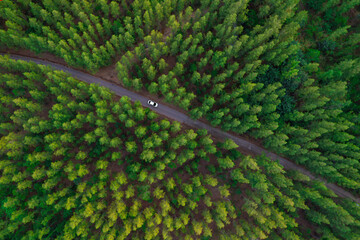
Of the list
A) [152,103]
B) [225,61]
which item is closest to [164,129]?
[152,103]

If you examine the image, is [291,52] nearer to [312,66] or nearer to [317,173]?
[312,66]

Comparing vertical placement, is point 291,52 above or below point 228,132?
above

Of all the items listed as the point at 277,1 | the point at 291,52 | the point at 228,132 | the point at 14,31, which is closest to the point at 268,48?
the point at 291,52

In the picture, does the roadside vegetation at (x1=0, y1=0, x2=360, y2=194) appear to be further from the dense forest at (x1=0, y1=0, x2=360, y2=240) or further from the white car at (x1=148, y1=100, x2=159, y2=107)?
the white car at (x1=148, y1=100, x2=159, y2=107)

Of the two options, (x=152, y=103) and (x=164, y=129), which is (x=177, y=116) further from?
(x=164, y=129)

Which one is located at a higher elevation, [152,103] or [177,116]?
[152,103]

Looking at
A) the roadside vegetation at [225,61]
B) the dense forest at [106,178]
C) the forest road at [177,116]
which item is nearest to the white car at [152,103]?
the forest road at [177,116]
